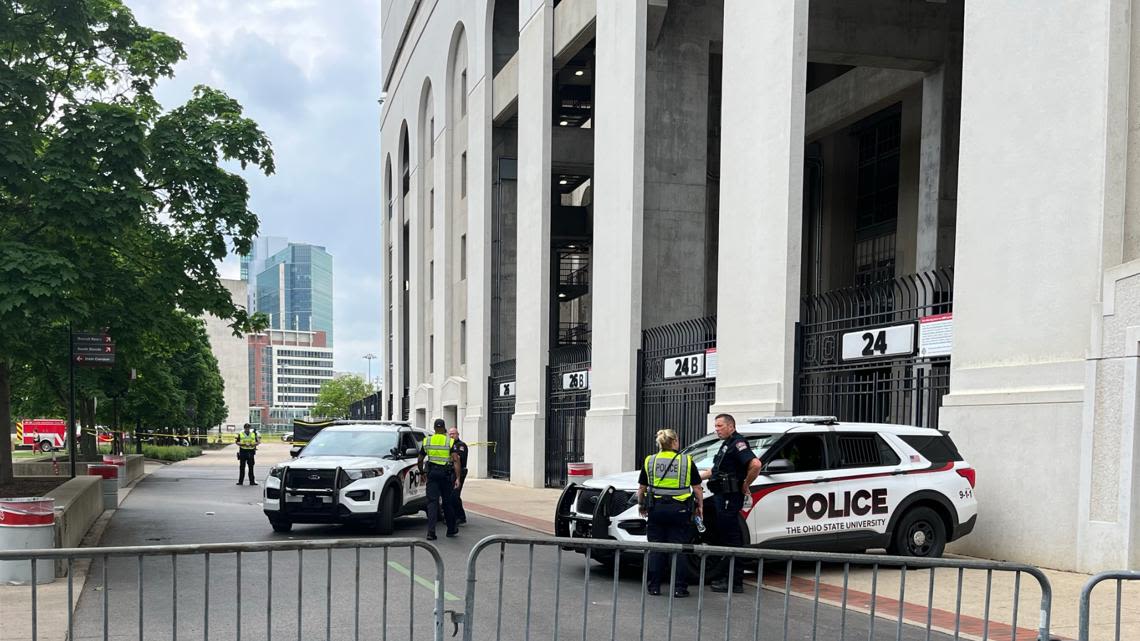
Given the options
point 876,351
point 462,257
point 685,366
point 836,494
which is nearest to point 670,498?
point 836,494

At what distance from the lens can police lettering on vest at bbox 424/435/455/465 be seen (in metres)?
15.2

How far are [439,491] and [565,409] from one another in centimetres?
1348

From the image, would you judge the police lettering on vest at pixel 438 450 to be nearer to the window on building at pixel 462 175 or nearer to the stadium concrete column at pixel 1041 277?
the stadium concrete column at pixel 1041 277

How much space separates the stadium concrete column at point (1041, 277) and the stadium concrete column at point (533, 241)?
16988 mm

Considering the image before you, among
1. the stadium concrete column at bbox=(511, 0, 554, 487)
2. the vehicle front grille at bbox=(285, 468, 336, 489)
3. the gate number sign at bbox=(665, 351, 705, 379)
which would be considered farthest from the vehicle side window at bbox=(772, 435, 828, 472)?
the stadium concrete column at bbox=(511, 0, 554, 487)

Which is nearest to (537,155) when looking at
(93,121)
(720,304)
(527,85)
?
(527,85)

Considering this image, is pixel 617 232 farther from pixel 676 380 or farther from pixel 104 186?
pixel 104 186

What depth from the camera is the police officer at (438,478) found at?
15.2 m

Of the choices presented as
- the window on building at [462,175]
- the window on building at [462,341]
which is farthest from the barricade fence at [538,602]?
the window on building at [462,175]

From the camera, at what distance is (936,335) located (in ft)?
48.3

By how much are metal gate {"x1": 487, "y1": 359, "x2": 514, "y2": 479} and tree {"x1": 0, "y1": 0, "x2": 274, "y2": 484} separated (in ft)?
51.9

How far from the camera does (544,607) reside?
972 cm

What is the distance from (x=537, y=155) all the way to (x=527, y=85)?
2.45 m

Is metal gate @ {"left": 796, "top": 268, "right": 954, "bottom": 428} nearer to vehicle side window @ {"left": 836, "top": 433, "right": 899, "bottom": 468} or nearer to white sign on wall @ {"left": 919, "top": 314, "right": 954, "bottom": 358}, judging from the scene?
white sign on wall @ {"left": 919, "top": 314, "right": 954, "bottom": 358}
